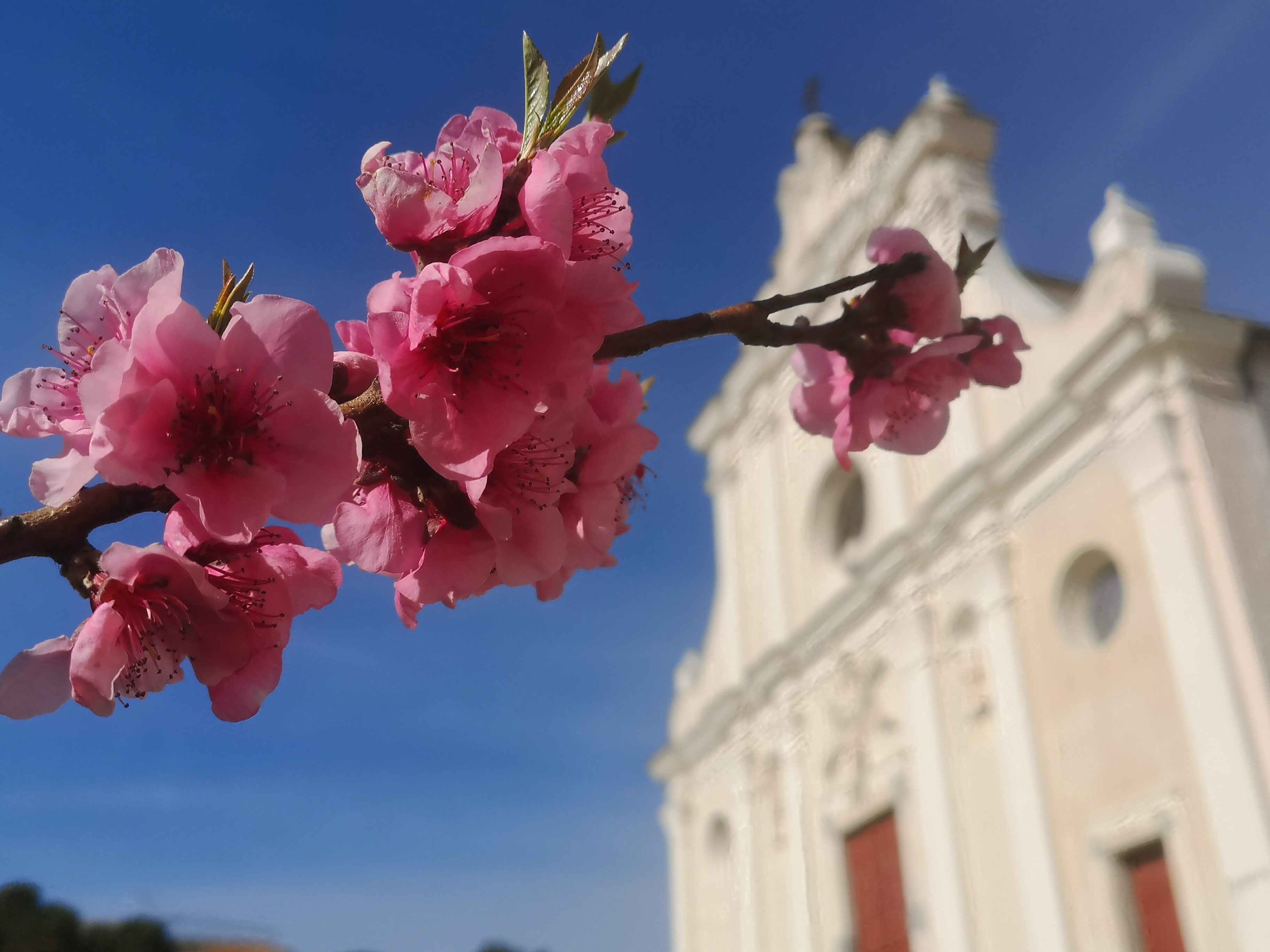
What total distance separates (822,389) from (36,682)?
1.03 metres

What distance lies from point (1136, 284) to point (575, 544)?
28.5 ft

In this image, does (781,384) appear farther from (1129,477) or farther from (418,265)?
(418,265)

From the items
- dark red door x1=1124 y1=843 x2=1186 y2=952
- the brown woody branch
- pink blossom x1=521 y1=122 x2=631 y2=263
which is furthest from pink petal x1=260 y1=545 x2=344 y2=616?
dark red door x1=1124 y1=843 x2=1186 y2=952

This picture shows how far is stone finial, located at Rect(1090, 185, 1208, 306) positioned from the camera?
852 centimetres

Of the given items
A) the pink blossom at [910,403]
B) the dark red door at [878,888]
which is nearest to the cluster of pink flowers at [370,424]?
the pink blossom at [910,403]

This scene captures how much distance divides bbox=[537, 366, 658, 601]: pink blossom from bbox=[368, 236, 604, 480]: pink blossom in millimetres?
209

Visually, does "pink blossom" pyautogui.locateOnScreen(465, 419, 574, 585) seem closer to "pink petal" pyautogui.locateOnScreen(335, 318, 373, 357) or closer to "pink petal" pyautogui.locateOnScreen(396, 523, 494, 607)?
"pink petal" pyautogui.locateOnScreen(396, 523, 494, 607)

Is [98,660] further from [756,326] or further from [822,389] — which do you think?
[822,389]

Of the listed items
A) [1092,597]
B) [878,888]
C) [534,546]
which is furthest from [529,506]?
[878,888]

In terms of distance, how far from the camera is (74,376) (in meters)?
1.13

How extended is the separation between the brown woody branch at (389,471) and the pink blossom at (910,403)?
25cm

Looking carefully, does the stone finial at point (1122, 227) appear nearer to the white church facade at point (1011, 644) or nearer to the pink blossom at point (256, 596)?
the white church facade at point (1011, 644)

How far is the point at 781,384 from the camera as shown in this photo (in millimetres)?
15578

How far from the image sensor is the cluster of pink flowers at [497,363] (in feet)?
3.03
